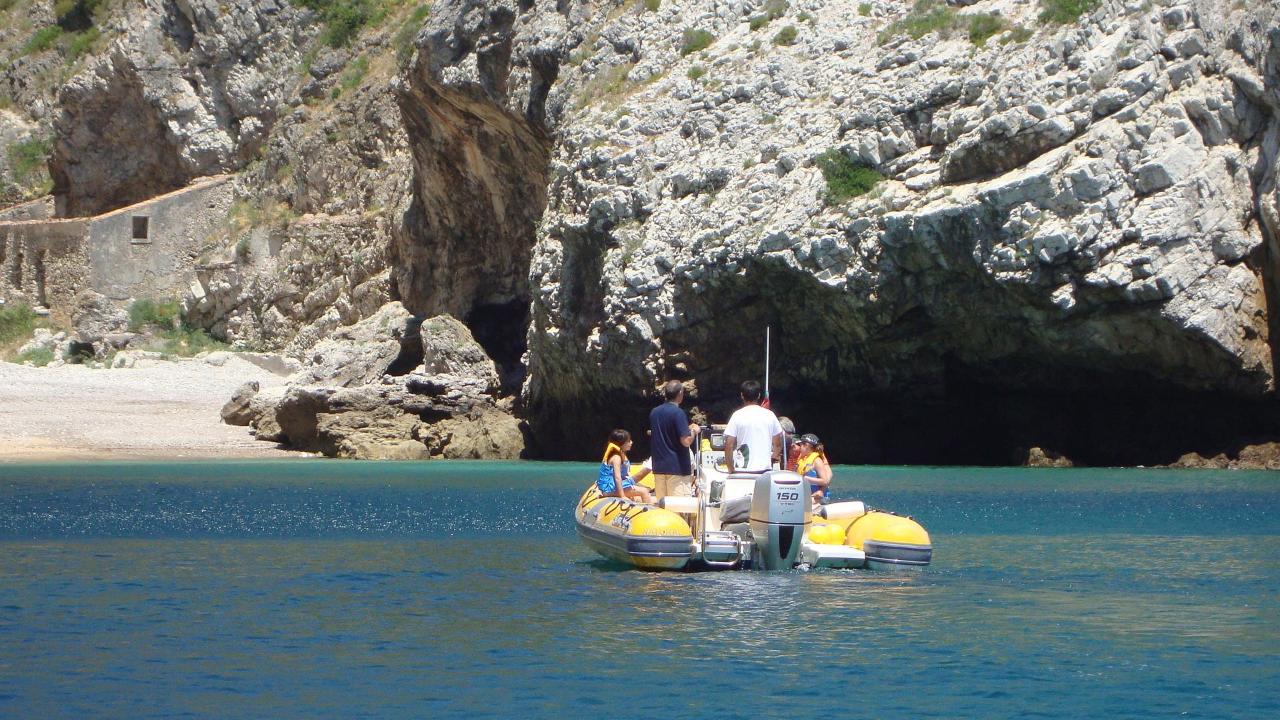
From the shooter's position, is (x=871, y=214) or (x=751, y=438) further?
(x=871, y=214)

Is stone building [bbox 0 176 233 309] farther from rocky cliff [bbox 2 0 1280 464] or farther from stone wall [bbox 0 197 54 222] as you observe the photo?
rocky cliff [bbox 2 0 1280 464]

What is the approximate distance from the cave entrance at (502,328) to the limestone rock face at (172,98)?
15.3 meters

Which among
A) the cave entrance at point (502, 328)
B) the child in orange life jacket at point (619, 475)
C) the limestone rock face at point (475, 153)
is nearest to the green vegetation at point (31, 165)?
the limestone rock face at point (475, 153)

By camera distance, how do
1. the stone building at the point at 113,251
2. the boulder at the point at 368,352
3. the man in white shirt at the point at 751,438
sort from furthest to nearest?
the stone building at the point at 113,251 < the boulder at the point at 368,352 < the man in white shirt at the point at 751,438

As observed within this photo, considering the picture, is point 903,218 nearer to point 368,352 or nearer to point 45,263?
point 368,352

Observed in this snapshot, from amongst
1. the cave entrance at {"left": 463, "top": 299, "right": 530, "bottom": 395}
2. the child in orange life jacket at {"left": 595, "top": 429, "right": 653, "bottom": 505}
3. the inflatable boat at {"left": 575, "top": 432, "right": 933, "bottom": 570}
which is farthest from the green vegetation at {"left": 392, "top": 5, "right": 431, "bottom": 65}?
the inflatable boat at {"left": 575, "top": 432, "right": 933, "bottom": 570}

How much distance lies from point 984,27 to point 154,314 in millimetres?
30802

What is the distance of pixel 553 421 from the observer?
39.7 m

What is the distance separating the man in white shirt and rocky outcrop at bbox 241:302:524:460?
24586mm

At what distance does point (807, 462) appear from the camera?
54.3 ft

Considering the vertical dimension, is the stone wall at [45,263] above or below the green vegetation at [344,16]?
below

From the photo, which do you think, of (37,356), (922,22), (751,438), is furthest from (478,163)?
(751,438)

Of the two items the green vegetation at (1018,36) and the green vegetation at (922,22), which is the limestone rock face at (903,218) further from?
the green vegetation at (922,22)

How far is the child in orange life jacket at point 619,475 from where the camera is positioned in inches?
642
